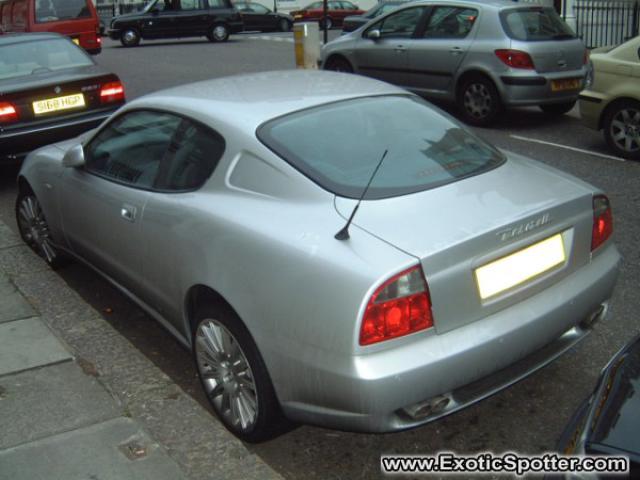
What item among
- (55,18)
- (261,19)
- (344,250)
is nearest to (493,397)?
(344,250)

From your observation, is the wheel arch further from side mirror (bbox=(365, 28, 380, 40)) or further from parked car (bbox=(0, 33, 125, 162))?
parked car (bbox=(0, 33, 125, 162))

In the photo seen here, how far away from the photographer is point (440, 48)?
10.9 m

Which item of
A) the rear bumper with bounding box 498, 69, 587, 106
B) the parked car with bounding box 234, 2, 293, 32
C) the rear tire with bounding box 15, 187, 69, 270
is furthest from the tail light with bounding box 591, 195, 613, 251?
the parked car with bounding box 234, 2, 293, 32

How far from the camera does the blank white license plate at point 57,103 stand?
27.1ft

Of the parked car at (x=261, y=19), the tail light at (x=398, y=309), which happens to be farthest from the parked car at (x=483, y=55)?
the parked car at (x=261, y=19)

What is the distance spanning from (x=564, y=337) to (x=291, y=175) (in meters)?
1.41

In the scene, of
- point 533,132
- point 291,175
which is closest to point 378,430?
point 291,175

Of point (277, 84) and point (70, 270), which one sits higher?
point (277, 84)

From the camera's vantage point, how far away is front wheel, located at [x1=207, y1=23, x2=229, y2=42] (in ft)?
89.5

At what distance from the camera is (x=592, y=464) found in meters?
2.29

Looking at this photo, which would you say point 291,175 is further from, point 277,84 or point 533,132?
point 533,132

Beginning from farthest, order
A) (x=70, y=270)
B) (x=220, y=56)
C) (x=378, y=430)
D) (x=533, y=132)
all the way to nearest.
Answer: (x=220, y=56) → (x=533, y=132) → (x=70, y=270) → (x=378, y=430)

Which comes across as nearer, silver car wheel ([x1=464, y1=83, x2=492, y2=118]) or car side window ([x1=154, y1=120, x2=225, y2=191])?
car side window ([x1=154, y1=120, x2=225, y2=191])

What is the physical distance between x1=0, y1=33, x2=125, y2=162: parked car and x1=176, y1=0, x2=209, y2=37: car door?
18.2 m
